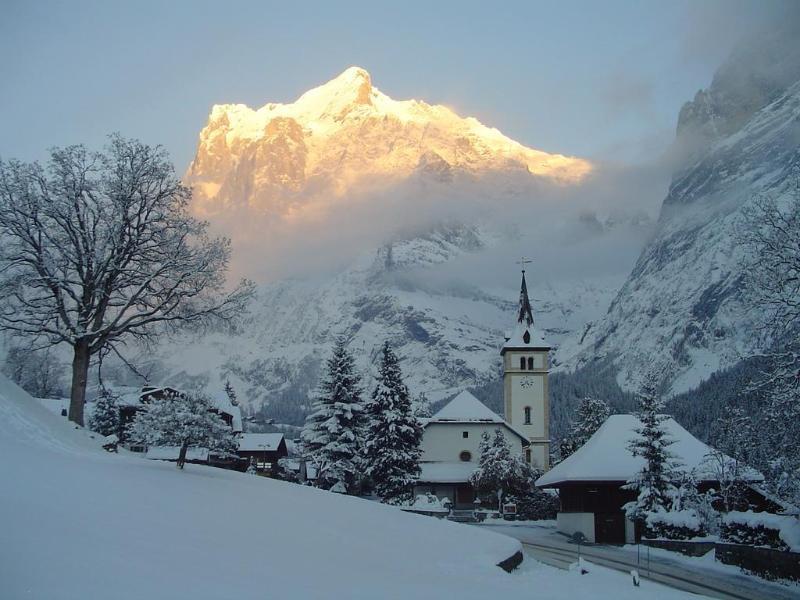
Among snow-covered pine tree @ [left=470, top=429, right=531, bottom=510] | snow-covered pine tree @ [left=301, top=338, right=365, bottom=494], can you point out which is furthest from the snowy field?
snow-covered pine tree @ [left=470, top=429, right=531, bottom=510]

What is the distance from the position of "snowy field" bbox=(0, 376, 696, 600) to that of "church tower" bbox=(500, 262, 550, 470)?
209 ft

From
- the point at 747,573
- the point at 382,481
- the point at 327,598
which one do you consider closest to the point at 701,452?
the point at 382,481

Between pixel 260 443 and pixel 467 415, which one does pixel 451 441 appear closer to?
pixel 467 415

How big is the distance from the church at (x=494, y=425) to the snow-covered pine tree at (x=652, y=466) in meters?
28.5

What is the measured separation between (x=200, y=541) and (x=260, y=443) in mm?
85872

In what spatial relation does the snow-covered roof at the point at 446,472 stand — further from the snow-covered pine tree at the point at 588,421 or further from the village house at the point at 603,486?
the village house at the point at 603,486

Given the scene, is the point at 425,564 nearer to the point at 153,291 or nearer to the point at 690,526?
the point at 153,291

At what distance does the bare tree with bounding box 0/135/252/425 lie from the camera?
23.8 m

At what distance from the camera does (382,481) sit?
52844 millimetres

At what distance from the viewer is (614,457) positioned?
47125mm

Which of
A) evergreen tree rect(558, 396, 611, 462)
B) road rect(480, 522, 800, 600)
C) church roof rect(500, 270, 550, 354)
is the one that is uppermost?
church roof rect(500, 270, 550, 354)

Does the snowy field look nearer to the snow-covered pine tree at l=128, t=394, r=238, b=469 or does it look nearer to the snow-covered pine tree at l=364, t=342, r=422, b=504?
the snow-covered pine tree at l=128, t=394, r=238, b=469

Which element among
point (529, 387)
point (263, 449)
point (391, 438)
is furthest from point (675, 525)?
point (263, 449)

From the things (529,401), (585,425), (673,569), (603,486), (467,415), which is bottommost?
(673,569)
